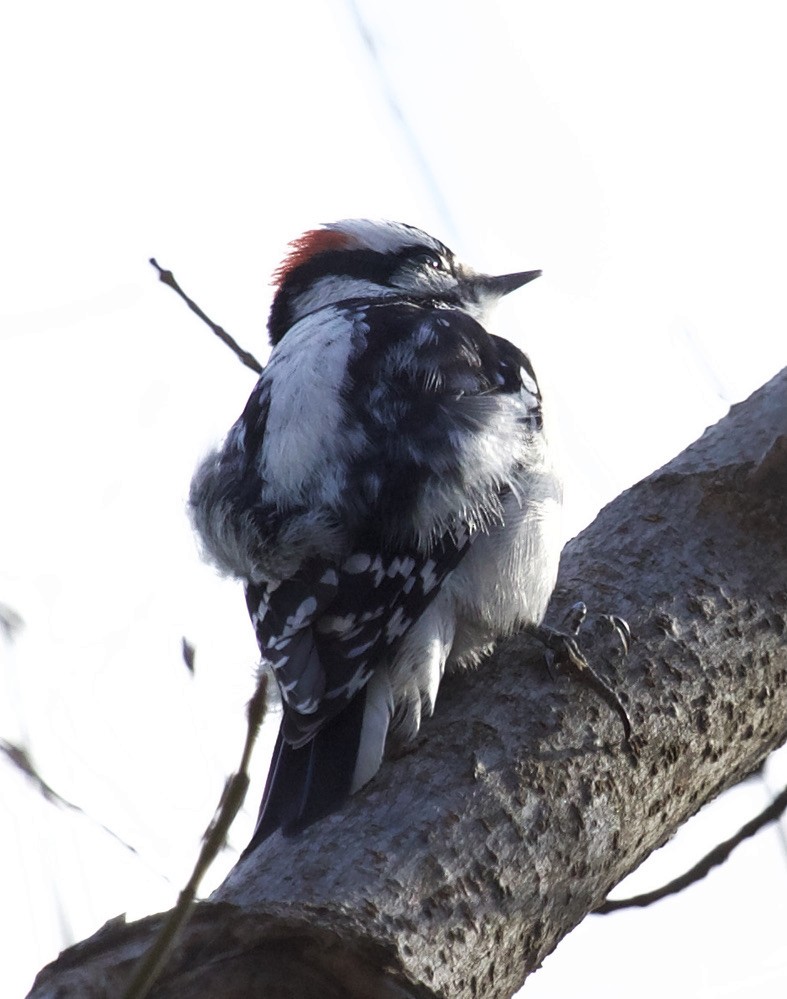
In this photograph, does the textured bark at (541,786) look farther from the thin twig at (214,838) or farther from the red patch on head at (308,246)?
→ the red patch on head at (308,246)

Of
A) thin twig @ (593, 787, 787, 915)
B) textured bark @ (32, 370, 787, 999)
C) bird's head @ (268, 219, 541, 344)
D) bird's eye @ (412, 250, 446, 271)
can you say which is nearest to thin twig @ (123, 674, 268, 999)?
textured bark @ (32, 370, 787, 999)

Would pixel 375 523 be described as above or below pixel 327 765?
above

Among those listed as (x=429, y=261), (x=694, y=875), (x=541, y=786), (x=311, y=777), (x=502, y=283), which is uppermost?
(x=429, y=261)

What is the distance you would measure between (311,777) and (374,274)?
7.02ft

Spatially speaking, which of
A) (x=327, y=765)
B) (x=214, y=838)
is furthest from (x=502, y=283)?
(x=214, y=838)

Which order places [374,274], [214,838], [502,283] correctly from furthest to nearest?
[374,274], [502,283], [214,838]

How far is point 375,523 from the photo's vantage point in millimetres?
2361

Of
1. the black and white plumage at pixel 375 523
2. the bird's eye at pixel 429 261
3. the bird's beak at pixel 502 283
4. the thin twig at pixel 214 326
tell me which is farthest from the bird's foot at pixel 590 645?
the bird's eye at pixel 429 261

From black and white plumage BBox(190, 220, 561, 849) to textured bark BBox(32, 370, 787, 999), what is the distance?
111mm

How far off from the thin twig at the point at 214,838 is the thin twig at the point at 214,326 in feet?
5.61

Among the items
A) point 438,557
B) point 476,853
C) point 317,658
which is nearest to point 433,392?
point 438,557

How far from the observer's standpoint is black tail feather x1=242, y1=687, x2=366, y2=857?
1.92m

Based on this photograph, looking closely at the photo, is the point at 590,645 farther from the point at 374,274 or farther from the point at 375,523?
the point at 374,274

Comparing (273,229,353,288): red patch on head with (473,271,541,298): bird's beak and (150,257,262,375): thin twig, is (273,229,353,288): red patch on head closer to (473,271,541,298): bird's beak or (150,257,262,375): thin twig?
(473,271,541,298): bird's beak
